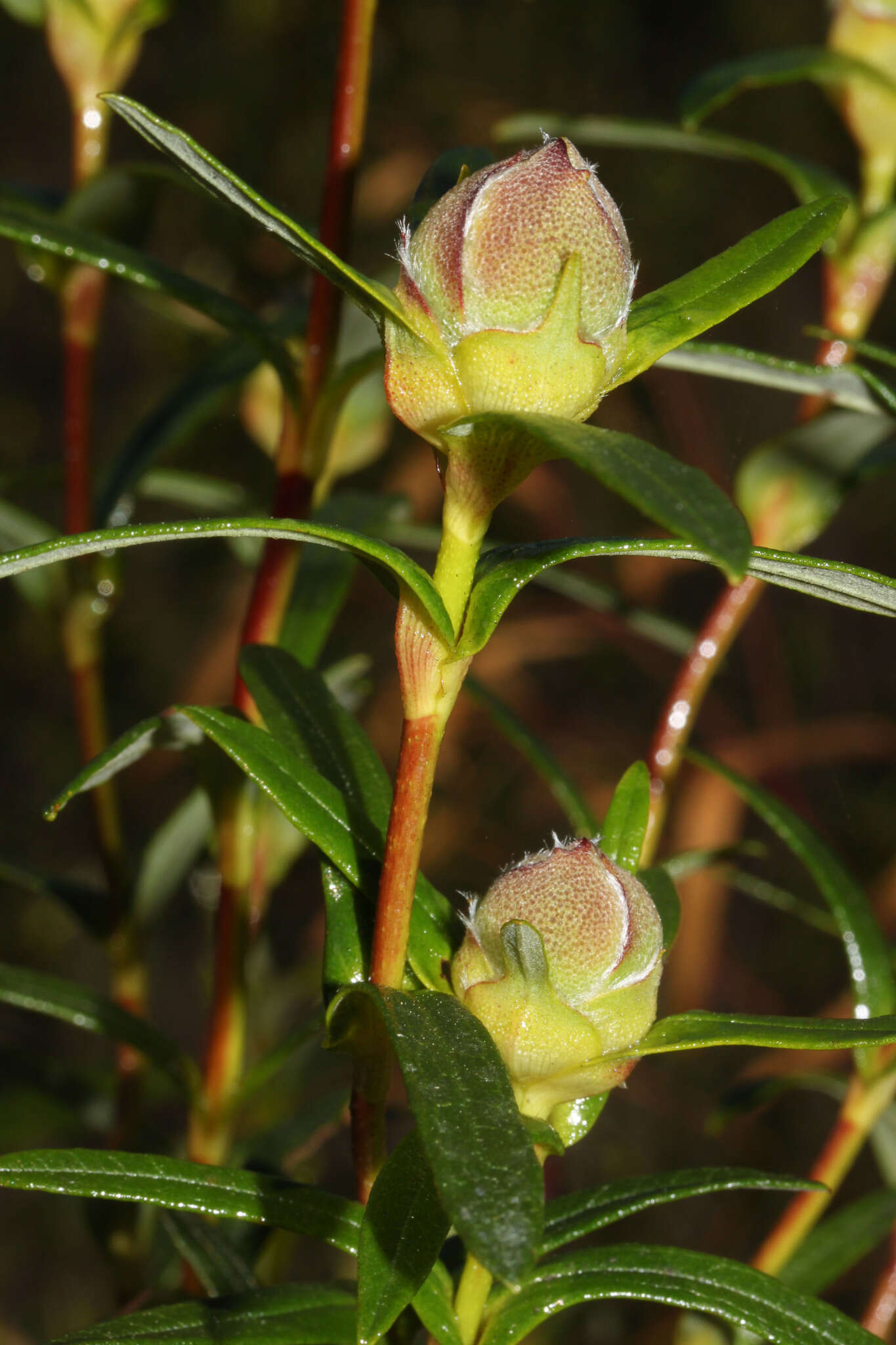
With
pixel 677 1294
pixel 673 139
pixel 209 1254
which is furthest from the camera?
pixel 673 139

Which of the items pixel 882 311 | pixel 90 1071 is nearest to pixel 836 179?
pixel 90 1071

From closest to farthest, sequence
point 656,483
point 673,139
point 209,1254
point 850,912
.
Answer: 1. point 656,483
2. point 209,1254
3. point 850,912
4. point 673,139

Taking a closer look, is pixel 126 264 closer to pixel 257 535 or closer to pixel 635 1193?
pixel 257 535

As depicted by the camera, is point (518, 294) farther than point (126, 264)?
No

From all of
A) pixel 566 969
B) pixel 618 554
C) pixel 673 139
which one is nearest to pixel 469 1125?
pixel 566 969

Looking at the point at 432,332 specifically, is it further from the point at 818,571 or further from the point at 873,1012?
the point at 873,1012

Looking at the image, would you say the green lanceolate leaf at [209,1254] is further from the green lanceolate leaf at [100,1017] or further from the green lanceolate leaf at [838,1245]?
the green lanceolate leaf at [838,1245]
